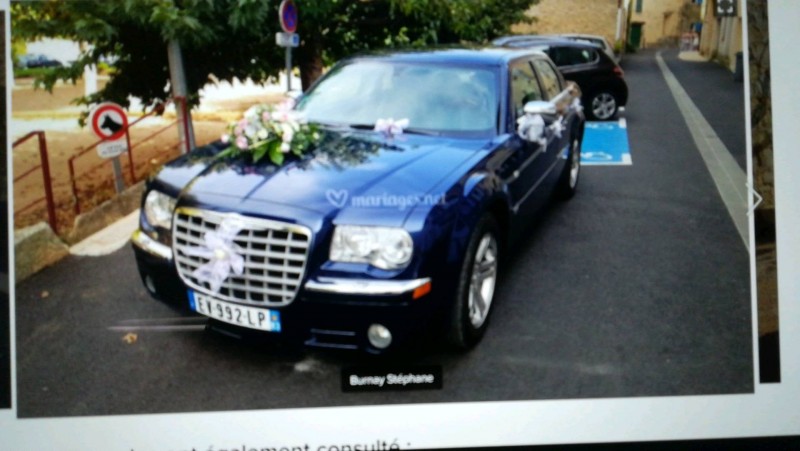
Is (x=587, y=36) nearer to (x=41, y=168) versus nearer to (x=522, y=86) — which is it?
(x=522, y=86)

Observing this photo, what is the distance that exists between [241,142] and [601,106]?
2.57 metres

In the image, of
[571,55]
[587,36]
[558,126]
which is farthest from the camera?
[571,55]

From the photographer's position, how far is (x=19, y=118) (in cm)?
207

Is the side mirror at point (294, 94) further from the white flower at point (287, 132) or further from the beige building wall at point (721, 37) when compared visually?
the beige building wall at point (721, 37)

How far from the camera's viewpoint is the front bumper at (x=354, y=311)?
5.85 feet

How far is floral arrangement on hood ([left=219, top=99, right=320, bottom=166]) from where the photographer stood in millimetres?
2027

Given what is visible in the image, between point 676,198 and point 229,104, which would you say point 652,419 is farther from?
point 229,104

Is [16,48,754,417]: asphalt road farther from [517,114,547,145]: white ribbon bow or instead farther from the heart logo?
[517,114,547,145]: white ribbon bow

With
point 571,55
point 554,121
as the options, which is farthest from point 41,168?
point 571,55

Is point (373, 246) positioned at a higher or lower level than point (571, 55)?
lower

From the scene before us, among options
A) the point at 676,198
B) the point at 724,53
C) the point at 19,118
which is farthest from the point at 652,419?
the point at 19,118

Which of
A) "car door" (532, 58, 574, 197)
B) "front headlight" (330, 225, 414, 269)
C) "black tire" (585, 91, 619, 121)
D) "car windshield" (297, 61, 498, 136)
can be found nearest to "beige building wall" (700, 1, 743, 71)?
"car door" (532, 58, 574, 197)

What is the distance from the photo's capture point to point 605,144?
3.50m

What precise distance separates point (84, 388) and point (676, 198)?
2.43 metres
